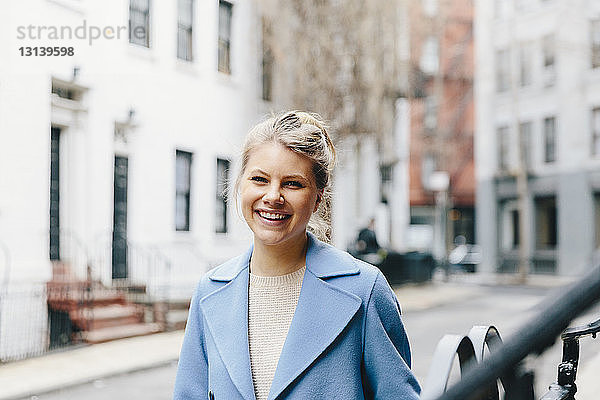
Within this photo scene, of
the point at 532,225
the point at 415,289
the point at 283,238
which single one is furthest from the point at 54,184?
the point at 532,225

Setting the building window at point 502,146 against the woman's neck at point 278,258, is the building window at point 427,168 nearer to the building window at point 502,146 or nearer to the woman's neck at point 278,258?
the building window at point 502,146

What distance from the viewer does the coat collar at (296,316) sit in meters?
1.33

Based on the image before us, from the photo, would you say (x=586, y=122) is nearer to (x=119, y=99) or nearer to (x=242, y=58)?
(x=242, y=58)

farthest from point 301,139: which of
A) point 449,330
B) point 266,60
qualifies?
point 449,330

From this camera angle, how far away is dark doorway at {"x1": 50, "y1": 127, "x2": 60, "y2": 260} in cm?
394

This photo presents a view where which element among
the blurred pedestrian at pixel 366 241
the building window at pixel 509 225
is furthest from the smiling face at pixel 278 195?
the building window at pixel 509 225

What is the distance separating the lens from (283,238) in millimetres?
1389

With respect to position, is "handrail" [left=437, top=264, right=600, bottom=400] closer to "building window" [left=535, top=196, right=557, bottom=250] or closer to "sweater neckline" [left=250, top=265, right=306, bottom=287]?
"sweater neckline" [left=250, top=265, right=306, bottom=287]

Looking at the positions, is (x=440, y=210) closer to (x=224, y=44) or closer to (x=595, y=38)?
(x=595, y=38)

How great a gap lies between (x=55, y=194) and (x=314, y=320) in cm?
300

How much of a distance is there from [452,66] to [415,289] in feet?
12.2

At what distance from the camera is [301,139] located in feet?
4.58

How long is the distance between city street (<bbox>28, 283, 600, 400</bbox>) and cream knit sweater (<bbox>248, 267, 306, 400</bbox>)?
39 cm

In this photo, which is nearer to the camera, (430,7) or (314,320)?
(314,320)
